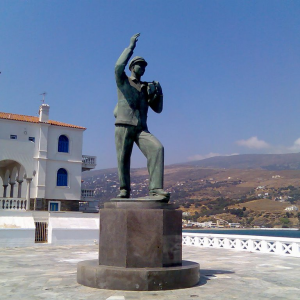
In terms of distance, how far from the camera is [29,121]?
3011 cm

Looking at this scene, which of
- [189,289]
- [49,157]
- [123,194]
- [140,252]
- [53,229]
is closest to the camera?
[189,289]

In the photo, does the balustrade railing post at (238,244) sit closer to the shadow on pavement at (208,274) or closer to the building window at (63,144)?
the shadow on pavement at (208,274)

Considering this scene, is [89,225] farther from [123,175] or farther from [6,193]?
[123,175]

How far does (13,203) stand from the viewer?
26562 mm

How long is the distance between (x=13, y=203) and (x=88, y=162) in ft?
28.0

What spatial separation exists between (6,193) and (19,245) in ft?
42.8

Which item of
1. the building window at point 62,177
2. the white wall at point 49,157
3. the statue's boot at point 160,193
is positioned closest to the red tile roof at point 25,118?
the white wall at point 49,157

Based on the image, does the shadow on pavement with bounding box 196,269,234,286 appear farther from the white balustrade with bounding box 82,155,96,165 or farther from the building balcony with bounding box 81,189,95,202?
the white balustrade with bounding box 82,155,96,165

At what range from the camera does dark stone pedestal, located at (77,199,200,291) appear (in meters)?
6.40

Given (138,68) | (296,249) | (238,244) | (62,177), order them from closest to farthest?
1. (138,68)
2. (296,249)
3. (238,244)
4. (62,177)

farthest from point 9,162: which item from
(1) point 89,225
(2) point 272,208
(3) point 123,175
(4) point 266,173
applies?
(4) point 266,173

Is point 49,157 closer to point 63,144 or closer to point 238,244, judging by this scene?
point 63,144

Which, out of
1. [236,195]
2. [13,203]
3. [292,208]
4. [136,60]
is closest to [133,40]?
[136,60]

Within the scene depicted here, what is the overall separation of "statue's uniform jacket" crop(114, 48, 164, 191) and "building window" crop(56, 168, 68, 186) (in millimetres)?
23971
